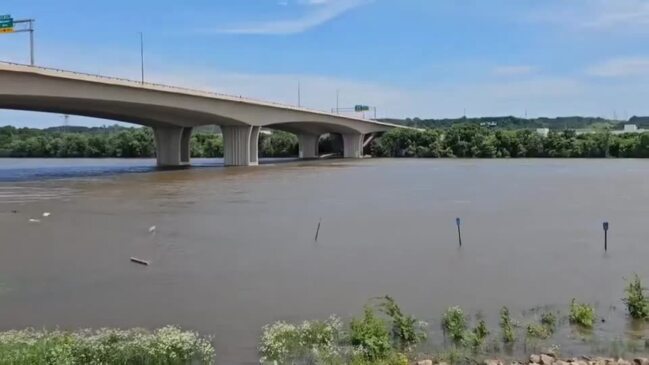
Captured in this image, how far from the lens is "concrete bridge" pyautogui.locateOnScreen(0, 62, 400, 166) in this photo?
4716cm

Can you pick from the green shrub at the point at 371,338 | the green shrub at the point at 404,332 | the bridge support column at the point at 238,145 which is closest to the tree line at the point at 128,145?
the bridge support column at the point at 238,145

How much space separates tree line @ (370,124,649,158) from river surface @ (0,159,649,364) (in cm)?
7516

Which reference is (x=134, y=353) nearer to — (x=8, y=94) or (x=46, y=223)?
(x=46, y=223)

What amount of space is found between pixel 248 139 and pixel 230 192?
39.7 m

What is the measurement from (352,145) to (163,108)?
196 ft

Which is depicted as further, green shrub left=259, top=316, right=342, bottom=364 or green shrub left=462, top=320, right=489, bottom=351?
green shrub left=462, top=320, right=489, bottom=351

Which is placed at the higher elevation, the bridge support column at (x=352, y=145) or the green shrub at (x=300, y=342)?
the bridge support column at (x=352, y=145)

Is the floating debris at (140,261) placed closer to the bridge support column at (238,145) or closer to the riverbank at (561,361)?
the riverbank at (561,361)

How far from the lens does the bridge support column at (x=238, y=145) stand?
81.0m

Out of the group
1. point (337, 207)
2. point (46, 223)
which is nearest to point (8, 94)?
point (46, 223)

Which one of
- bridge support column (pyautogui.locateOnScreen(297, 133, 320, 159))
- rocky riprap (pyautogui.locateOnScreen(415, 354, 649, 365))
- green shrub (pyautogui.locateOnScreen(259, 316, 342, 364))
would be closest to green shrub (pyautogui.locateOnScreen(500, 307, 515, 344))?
rocky riprap (pyautogui.locateOnScreen(415, 354, 649, 365))

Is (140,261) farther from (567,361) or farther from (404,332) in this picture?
(567,361)

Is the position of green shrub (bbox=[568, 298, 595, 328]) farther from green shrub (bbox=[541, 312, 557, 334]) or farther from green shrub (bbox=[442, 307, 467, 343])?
green shrub (bbox=[442, 307, 467, 343])

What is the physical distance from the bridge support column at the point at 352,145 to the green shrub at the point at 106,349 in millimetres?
108784
